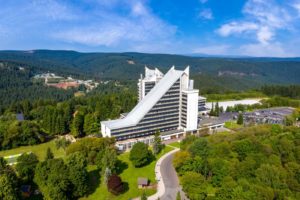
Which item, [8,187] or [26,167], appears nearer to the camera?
[8,187]

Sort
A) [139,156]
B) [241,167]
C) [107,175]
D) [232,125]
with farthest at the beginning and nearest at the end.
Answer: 1. [232,125]
2. [139,156]
3. [107,175]
4. [241,167]

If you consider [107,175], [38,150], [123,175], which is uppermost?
[107,175]

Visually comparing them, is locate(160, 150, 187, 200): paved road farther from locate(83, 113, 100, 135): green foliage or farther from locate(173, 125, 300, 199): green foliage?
locate(83, 113, 100, 135): green foliage

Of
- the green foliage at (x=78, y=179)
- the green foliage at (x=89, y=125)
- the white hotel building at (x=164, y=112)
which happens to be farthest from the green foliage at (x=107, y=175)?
the green foliage at (x=89, y=125)

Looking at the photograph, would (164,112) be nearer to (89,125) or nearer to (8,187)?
(89,125)

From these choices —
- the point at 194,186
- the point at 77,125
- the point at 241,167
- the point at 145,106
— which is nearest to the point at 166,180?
the point at 194,186

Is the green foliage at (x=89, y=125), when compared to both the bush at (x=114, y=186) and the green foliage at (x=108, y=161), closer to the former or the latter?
the green foliage at (x=108, y=161)

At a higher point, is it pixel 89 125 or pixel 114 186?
pixel 89 125
